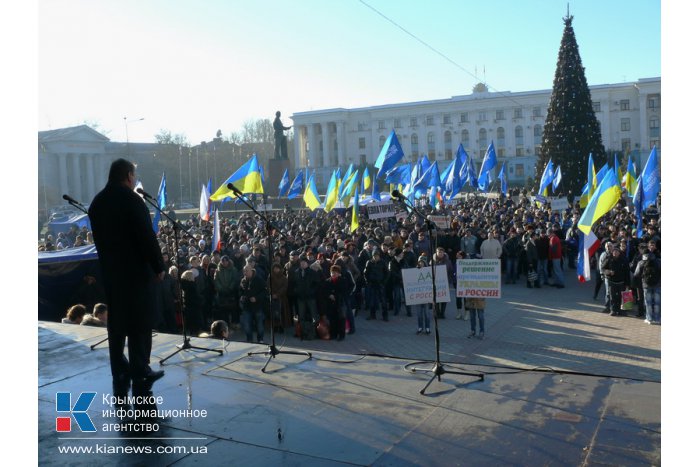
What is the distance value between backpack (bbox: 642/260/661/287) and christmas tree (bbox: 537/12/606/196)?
23675 mm

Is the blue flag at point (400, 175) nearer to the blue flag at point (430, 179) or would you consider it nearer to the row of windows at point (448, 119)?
the blue flag at point (430, 179)

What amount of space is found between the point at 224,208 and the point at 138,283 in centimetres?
4745

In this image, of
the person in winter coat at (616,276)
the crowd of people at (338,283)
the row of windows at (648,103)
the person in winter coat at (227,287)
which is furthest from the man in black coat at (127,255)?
the row of windows at (648,103)

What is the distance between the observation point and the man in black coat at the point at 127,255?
4070 millimetres

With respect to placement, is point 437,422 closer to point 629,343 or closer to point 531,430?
point 531,430

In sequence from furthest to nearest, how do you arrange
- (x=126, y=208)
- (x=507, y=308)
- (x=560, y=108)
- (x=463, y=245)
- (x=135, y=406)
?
(x=560, y=108) < (x=463, y=245) < (x=507, y=308) < (x=135, y=406) < (x=126, y=208)

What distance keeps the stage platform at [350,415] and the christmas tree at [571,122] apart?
31.5 m

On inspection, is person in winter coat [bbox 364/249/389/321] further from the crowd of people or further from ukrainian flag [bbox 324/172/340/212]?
ukrainian flag [bbox 324/172/340/212]

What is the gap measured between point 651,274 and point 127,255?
10.7 metres

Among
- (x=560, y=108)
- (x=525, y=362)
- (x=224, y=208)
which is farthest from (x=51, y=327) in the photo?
(x=224, y=208)

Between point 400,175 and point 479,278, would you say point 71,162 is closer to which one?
point 400,175

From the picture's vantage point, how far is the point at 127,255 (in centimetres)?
415

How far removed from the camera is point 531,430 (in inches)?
148

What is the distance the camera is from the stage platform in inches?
136
